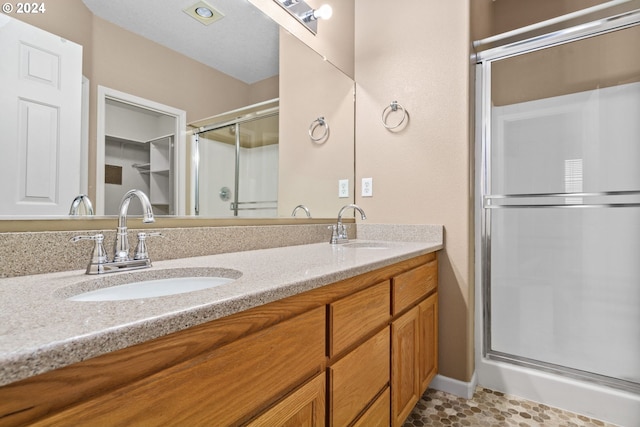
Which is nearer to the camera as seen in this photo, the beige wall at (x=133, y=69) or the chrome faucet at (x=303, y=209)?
the beige wall at (x=133, y=69)

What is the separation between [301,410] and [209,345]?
0.34 metres

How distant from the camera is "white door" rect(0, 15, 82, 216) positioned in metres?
0.78

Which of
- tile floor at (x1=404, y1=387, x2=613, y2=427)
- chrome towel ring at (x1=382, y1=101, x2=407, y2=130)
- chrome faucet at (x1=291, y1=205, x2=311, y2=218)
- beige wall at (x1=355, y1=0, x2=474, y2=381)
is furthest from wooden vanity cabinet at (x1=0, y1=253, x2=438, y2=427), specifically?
chrome towel ring at (x1=382, y1=101, x2=407, y2=130)

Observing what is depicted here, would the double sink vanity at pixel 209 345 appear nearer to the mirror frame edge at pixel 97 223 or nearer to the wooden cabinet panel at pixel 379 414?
the wooden cabinet panel at pixel 379 414

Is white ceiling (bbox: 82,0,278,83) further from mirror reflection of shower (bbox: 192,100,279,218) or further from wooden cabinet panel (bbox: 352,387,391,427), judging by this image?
wooden cabinet panel (bbox: 352,387,391,427)

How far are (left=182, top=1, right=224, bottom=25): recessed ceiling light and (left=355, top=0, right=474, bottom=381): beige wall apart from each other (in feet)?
3.44

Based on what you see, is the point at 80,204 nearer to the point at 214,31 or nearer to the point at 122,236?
the point at 122,236

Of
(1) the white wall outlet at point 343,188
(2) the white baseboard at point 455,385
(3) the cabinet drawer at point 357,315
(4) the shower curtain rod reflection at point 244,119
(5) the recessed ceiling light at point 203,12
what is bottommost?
(2) the white baseboard at point 455,385

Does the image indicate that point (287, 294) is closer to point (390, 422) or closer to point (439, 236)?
point (390, 422)

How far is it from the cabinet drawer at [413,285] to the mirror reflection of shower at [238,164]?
2.25 feet

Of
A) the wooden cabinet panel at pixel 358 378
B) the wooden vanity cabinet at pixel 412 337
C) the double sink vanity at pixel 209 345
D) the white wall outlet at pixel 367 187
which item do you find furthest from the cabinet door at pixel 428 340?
the white wall outlet at pixel 367 187

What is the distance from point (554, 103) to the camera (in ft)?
5.68

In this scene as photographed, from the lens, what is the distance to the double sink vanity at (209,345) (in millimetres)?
398

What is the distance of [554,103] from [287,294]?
1812 millimetres
